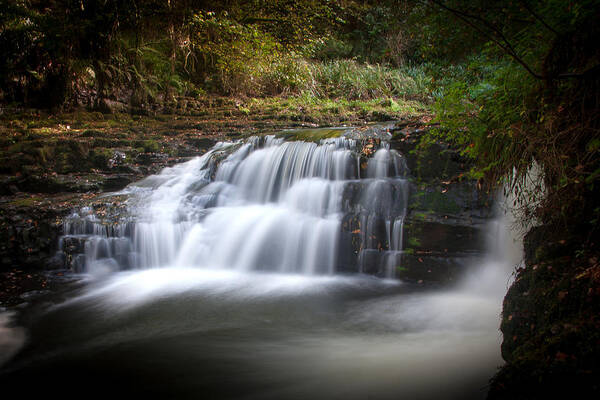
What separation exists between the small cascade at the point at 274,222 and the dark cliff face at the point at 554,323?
2.63 meters

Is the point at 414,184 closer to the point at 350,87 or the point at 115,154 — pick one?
the point at 115,154

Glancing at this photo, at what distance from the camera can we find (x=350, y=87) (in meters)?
A: 15.5

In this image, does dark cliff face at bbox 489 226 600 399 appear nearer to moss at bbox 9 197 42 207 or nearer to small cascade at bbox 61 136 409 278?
small cascade at bbox 61 136 409 278

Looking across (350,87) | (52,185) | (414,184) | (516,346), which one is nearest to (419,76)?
(350,87)

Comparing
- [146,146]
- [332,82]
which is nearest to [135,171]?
[146,146]

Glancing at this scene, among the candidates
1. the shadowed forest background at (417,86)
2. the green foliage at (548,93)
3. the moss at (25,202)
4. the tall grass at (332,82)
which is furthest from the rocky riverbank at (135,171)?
the tall grass at (332,82)

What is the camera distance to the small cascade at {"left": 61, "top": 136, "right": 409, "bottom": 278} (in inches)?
229

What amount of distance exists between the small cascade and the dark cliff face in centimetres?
263

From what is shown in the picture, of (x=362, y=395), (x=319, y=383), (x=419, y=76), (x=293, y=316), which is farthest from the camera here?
(x=419, y=76)

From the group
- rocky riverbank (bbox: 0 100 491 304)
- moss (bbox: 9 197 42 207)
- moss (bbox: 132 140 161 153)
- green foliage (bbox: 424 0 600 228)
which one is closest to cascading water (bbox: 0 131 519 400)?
rocky riverbank (bbox: 0 100 491 304)

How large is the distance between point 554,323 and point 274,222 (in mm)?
4840

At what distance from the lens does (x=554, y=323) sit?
2326 millimetres

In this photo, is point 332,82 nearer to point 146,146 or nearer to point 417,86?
point 417,86

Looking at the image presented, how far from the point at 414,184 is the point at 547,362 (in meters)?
4.09
